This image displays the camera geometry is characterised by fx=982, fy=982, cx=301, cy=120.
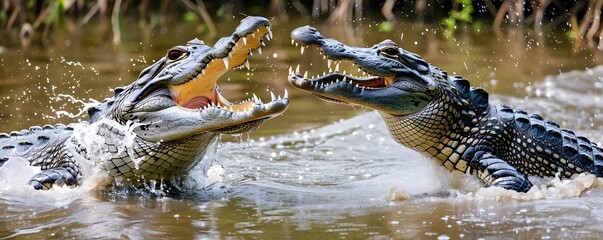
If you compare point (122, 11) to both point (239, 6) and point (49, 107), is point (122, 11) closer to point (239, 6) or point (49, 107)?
point (239, 6)

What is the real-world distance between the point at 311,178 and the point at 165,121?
4.38 ft

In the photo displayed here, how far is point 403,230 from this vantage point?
523 centimetres

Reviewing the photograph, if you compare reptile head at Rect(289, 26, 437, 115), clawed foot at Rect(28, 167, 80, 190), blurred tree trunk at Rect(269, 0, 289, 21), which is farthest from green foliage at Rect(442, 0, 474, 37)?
clawed foot at Rect(28, 167, 80, 190)

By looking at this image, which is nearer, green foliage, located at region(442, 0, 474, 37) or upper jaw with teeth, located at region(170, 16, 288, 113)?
upper jaw with teeth, located at region(170, 16, 288, 113)

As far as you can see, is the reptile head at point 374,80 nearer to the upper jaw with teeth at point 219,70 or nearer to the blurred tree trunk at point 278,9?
the upper jaw with teeth at point 219,70

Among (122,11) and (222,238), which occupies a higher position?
(122,11)

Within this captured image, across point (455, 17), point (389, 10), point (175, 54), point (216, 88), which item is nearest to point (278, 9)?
point (389, 10)

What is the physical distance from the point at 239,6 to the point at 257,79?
7.78m

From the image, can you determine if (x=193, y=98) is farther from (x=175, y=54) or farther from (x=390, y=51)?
(x=390, y=51)

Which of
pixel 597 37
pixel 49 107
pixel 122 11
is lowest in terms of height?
pixel 49 107

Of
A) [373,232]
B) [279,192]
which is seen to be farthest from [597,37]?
[373,232]

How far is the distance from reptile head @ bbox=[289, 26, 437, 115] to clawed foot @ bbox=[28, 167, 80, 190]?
160 centimetres

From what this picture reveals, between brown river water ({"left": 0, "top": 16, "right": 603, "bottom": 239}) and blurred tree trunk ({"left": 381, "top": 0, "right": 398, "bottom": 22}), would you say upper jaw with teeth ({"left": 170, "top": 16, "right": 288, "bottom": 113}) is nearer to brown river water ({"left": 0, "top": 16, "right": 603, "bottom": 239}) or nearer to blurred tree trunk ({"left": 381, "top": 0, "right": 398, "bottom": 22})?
brown river water ({"left": 0, "top": 16, "right": 603, "bottom": 239})

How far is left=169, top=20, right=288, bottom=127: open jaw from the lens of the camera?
5.86 meters
